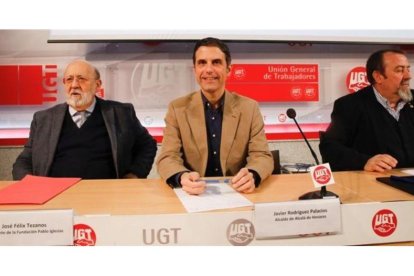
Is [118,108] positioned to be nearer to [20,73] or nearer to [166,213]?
[20,73]

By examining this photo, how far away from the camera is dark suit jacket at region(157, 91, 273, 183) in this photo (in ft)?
4.59

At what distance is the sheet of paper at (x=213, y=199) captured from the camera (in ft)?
3.09

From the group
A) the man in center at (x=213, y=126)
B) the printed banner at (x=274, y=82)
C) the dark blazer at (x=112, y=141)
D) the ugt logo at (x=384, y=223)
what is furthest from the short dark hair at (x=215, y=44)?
the ugt logo at (x=384, y=223)

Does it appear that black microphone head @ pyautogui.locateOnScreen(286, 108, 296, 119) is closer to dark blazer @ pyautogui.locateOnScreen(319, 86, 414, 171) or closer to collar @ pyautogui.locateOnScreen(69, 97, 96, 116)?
dark blazer @ pyautogui.locateOnScreen(319, 86, 414, 171)

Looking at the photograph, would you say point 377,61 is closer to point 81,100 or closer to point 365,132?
point 365,132

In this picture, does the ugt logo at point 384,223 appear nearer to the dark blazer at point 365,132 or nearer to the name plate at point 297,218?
the name plate at point 297,218

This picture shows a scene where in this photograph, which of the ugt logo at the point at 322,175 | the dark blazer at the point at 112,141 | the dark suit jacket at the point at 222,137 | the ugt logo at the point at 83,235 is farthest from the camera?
the dark blazer at the point at 112,141

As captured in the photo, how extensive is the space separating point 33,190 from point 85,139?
19.5 inches

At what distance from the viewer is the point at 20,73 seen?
162 centimetres

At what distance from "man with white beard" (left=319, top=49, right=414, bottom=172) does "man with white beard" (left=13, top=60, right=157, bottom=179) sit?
892 millimetres

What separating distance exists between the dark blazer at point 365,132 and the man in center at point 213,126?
16.0 inches

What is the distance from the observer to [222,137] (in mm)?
1416

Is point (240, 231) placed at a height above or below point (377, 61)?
below

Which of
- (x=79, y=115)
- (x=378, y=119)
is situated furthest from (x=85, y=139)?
(x=378, y=119)
